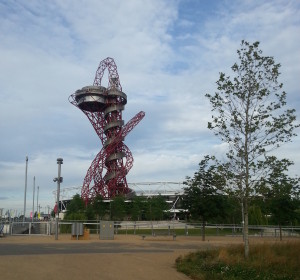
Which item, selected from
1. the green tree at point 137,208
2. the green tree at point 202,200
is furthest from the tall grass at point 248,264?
the green tree at point 137,208

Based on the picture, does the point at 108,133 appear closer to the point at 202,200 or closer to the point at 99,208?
the point at 99,208

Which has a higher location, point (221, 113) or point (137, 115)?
point (137, 115)

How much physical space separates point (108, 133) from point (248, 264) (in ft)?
222

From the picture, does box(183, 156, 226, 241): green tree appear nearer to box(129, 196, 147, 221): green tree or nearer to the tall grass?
the tall grass

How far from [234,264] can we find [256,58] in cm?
749

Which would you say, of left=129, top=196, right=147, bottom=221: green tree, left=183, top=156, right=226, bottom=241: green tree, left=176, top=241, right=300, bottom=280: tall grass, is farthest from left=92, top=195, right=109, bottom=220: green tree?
left=176, top=241, right=300, bottom=280: tall grass

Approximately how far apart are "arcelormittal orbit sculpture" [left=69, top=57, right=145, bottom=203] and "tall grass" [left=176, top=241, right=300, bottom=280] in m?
61.5

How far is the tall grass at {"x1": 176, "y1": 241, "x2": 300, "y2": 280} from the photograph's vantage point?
35.7 ft

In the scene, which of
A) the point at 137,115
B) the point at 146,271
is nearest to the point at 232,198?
the point at 146,271

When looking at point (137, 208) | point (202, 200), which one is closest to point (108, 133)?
point (137, 208)

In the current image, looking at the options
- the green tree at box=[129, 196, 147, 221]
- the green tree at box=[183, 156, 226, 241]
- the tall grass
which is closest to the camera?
the tall grass

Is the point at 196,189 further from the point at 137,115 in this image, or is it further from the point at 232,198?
the point at 137,115

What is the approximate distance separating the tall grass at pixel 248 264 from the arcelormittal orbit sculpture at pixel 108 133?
61460 millimetres

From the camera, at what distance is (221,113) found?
15367 millimetres
